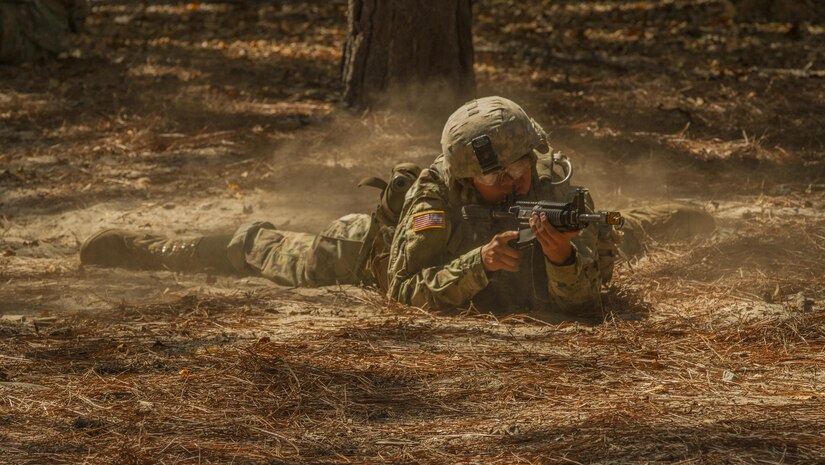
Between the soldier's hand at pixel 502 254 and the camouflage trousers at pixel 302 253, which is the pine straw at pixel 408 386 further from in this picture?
the camouflage trousers at pixel 302 253

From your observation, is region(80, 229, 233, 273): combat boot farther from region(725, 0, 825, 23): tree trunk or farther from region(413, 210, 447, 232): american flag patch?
region(725, 0, 825, 23): tree trunk

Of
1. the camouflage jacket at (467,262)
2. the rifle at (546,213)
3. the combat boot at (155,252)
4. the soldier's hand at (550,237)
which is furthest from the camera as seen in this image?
the combat boot at (155,252)

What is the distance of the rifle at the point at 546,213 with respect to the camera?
5.01 metres

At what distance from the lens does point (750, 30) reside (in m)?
13.8

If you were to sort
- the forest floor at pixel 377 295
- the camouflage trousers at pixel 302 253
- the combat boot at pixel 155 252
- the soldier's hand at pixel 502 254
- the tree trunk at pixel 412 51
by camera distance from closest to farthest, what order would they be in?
the forest floor at pixel 377 295
the soldier's hand at pixel 502 254
the camouflage trousers at pixel 302 253
the combat boot at pixel 155 252
the tree trunk at pixel 412 51

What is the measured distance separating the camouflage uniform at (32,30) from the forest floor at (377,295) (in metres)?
0.43

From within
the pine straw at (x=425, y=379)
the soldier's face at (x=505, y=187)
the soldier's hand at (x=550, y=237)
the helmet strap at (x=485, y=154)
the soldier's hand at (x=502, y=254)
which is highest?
the helmet strap at (x=485, y=154)

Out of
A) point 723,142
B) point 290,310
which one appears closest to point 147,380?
point 290,310

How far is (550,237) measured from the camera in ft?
17.0

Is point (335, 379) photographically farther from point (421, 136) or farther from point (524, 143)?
point (421, 136)

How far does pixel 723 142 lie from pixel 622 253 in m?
3.09

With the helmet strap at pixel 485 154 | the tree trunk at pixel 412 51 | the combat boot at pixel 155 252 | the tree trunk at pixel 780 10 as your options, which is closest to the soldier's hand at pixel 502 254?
the helmet strap at pixel 485 154

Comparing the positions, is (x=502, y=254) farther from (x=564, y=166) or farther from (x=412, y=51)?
(x=412, y=51)

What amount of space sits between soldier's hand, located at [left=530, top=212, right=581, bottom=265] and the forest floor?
1.35ft
